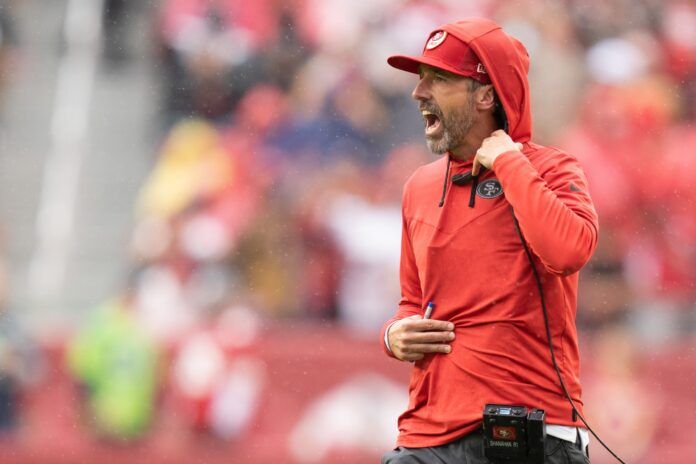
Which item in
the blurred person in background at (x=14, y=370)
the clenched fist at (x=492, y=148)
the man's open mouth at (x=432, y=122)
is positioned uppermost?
the man's open mouth at (x=432, y=122)

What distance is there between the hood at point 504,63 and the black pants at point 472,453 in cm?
81

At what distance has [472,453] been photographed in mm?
3520

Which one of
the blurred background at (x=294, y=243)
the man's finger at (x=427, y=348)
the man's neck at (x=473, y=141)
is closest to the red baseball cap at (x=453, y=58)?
the man's neck at (x=473, y=141)

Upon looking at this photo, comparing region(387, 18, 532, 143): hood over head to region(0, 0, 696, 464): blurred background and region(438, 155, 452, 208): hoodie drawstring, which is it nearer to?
region(438, 155, 452, 208): hoodie drawstring

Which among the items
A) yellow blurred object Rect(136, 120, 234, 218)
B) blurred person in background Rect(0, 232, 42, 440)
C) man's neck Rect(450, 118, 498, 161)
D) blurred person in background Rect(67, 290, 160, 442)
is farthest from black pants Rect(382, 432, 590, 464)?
yellow blurred object Rect(136, 120, 234, 218)

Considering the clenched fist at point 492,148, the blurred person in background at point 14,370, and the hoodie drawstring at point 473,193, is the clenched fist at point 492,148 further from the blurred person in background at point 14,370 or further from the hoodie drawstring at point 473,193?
the blurred person in background at point 14,370

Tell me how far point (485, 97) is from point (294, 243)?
16.3ft

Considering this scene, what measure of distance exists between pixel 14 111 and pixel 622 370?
18.3ft

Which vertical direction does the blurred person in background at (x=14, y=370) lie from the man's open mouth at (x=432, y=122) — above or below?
below

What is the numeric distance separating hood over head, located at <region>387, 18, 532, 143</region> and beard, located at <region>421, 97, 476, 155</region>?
3.7 inches

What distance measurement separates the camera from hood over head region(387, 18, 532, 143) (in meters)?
3.60

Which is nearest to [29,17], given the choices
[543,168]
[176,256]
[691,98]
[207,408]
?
[176,256]

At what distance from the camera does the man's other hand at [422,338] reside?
11.8ft

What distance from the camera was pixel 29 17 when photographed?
38.3 ft
